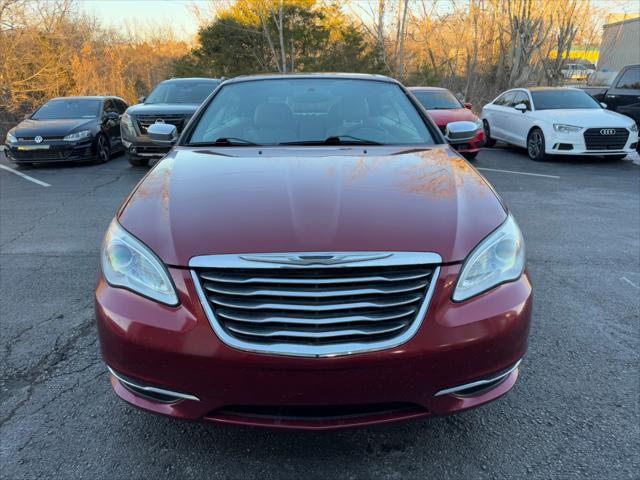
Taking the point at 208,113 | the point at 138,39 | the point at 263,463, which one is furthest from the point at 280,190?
the point at 138,39

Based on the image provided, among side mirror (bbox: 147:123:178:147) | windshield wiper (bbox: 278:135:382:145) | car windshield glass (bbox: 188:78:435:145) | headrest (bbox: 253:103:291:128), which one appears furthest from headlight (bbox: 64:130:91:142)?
windshield wiper (bbox: 278:135:382:145)

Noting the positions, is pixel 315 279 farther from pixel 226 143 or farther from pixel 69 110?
pixel 69 110

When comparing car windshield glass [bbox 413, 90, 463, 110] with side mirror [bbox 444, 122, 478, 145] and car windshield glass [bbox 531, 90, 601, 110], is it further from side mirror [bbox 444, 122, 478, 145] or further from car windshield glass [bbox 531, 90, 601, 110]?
side mirror [bbox 444, 122, 478, 145]

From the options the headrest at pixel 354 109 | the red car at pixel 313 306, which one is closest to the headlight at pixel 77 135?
the headrest at pixel 354 109

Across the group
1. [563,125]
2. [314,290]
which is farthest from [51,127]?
[563,125]

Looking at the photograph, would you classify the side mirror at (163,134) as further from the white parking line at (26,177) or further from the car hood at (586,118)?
the car hood at (586,118)

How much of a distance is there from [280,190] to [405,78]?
2388cm

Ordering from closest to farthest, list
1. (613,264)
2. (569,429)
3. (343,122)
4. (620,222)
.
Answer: (569,429) < (343,122) < (613,264) < (620,222)

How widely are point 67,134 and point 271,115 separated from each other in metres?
7.85

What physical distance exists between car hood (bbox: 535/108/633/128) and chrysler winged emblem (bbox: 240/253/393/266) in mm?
9154

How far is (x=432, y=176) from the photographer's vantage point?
241 cm

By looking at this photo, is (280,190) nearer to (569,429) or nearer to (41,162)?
(569,429)

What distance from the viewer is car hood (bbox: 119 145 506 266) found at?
1.81 meters

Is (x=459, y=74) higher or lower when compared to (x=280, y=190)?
lower
